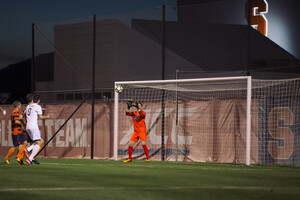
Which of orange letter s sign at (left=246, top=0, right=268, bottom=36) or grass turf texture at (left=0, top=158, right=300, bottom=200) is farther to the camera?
orange letter s sign at (left=246, top=0, right=268, bottom=36)

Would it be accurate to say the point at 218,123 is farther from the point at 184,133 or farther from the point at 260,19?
the point at 260,19

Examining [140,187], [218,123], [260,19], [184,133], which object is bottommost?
[140,187]

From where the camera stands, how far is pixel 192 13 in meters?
39.6

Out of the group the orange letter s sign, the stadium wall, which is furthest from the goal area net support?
the orange letter s sign

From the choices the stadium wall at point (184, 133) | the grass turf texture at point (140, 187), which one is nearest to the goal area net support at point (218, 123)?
the stadium wall at point (184, 133)

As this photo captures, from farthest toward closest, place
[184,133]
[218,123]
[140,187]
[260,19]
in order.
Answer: [260,19]
[184,133]
[218,123]
[140,187]

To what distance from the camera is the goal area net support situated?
13875 mm

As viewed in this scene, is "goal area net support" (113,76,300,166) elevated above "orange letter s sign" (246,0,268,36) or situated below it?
below

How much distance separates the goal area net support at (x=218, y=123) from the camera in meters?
13.9

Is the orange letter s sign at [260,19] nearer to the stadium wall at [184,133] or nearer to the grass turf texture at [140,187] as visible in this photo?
the stadium wall at [184,133]

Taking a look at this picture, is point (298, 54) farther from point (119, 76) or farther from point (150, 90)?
point (150, 90)

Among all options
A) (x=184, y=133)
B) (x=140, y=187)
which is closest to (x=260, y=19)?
(x=184, y=133)

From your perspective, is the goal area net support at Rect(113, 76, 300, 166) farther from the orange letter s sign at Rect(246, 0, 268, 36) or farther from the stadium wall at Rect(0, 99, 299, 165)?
the orange letter s sign at Rect(246, 0, 268, 36)

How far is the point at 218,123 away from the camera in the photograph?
1505cm
